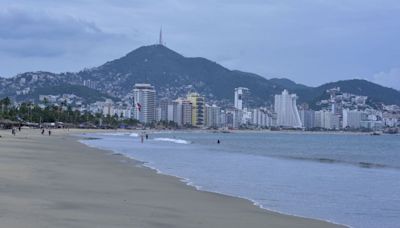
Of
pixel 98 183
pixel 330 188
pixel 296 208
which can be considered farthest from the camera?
pixel 330 188

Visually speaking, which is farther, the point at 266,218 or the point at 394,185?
the point at 394,185

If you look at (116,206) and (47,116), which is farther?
(47,116)

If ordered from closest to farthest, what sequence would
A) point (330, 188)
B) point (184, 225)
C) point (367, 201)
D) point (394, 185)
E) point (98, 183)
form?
1. point (184, 225)
2. point (367, 201)
3. point (98, 183)
4. point (330, 188)
5. point (394, 185)

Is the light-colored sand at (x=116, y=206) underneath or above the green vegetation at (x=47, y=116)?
underneath

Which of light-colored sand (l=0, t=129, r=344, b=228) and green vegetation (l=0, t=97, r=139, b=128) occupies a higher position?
green vegetation (l=0, t=97, r=139, b=128)

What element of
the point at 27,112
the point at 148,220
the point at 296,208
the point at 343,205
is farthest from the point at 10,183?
the point at 27,112

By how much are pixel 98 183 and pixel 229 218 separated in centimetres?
677

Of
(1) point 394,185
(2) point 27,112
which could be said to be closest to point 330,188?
(1) point 394,185

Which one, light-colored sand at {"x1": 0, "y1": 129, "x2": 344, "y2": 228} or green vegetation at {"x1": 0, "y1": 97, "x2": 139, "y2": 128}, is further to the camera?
green vegetation at {"x1": 0, "y1": 97, "x2": 139, "y2": 128}

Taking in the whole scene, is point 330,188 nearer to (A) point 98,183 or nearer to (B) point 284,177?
(B) point 284,177

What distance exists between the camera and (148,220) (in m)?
10.5

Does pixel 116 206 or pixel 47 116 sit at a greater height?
pixel 47 116

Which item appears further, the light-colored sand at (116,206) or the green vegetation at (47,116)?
the green vegetation at (47,116)

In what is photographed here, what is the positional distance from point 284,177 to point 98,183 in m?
8.60
